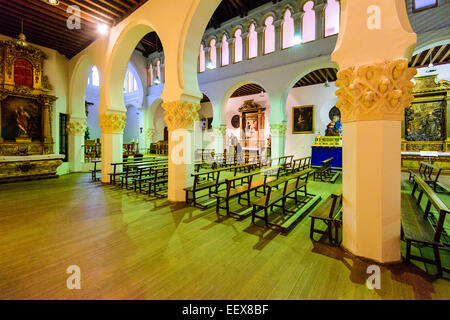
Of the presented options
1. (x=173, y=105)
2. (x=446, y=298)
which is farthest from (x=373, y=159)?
(x=173, y=105)

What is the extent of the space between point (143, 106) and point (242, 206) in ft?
50.8

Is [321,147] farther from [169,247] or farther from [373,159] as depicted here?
[169,247]

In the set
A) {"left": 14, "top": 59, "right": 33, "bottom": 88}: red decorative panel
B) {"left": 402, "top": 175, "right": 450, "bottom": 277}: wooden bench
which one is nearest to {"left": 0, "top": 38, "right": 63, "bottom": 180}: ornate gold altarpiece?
{"left": 14, "top": 59, "right": 33, "bottom": 88}: red decorative panel

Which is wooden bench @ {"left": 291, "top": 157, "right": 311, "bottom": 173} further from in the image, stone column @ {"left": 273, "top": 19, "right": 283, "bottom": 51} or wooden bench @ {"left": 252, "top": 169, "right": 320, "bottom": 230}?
stone column @ {"left": 273, "top": 19, "right": 283, "bottom": 51}

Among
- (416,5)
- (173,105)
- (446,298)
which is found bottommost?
(446,298)

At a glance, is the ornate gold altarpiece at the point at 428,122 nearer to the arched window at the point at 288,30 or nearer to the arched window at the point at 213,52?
the arched window at the point at 288,30

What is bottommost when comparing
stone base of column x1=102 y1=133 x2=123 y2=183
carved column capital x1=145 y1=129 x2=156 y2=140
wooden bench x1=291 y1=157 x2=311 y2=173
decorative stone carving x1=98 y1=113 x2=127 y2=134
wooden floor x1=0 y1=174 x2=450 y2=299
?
wooden floor x1=0 y1=174 x2=450 y2=299

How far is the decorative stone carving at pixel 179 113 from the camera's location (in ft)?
17.3

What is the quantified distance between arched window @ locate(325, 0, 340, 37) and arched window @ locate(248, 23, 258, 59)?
3.86 m

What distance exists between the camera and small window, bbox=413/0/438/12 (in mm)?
7637

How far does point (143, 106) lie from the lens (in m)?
17.3

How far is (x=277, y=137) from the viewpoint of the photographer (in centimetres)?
1130

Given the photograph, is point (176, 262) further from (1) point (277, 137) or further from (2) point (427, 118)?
(2) point (427, 118)

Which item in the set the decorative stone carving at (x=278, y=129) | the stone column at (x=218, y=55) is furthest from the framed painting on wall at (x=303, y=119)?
the stone column at (x=218, y=55)
